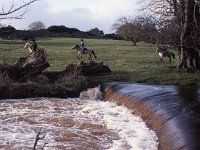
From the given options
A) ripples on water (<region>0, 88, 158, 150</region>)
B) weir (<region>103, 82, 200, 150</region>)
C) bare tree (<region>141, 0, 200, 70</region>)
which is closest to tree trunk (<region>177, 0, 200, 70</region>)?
bare tree (<region>141, 0, 200, 70</region>)

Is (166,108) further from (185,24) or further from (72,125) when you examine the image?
(185,24)

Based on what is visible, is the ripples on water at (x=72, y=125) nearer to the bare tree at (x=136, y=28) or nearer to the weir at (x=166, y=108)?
the weir at (x=166, y=108)

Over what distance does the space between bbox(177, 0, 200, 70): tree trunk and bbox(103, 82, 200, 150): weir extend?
20.0ft

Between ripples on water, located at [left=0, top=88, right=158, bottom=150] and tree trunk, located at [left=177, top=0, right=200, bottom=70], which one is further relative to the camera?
tree trunk, located at [left=177, top=0, right=200, bottom=70]

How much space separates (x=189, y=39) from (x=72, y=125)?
1360 cm

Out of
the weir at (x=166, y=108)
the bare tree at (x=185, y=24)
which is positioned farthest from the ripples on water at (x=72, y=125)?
the bare tree at (x=185, y=24)

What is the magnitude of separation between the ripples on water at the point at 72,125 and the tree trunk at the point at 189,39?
801 centimetres

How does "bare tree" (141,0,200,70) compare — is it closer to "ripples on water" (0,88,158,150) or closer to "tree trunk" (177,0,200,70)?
"tree trunk" (177,0,200,70)

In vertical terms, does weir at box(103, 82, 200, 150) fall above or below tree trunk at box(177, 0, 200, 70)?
below

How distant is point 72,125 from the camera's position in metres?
16.9

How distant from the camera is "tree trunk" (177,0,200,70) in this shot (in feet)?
92.9

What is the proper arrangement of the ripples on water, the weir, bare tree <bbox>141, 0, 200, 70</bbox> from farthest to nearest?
bare tree <bbox>141, 0, 200, 70</bbox> → the ripples on water → the weir

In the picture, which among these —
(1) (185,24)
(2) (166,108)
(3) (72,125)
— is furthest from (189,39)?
(3) (72,125)

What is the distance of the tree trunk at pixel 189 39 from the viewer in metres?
28.3
